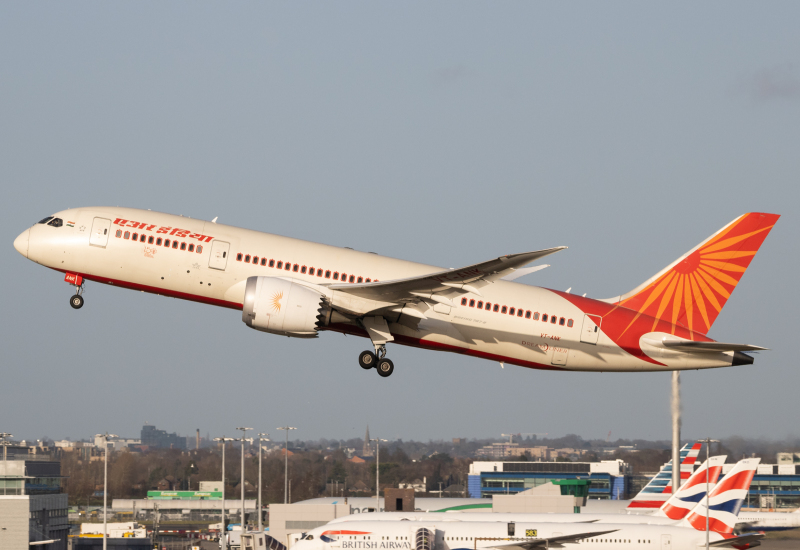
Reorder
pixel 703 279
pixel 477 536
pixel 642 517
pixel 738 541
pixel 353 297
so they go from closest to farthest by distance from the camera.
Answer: pixel 353 297, pixel 703 279, pixel 738 541, pixel 477 536, pixel 642 517

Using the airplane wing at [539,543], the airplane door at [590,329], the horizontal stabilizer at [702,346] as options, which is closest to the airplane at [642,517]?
the airplane wing at [539,543]

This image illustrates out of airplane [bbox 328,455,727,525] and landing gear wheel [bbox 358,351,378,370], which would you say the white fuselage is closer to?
airplane [bbox 328,455,727,525]

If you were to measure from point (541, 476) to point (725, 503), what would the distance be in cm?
11337

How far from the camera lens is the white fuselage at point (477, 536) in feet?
171

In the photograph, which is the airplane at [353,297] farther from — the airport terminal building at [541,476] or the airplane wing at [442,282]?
the airport terminal building at [541,476]

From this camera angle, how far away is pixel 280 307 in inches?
1700

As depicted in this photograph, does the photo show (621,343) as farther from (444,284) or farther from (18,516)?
(18,516)

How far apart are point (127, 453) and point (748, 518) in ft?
413

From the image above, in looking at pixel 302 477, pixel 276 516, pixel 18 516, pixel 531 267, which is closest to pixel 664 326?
pixel 531 267

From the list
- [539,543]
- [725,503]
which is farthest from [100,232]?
[725,503]

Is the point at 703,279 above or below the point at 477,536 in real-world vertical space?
above

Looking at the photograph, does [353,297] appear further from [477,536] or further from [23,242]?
[477,536]

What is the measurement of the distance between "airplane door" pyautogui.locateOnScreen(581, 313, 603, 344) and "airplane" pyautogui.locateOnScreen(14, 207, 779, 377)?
0.15ft

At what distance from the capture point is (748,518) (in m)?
94.4
